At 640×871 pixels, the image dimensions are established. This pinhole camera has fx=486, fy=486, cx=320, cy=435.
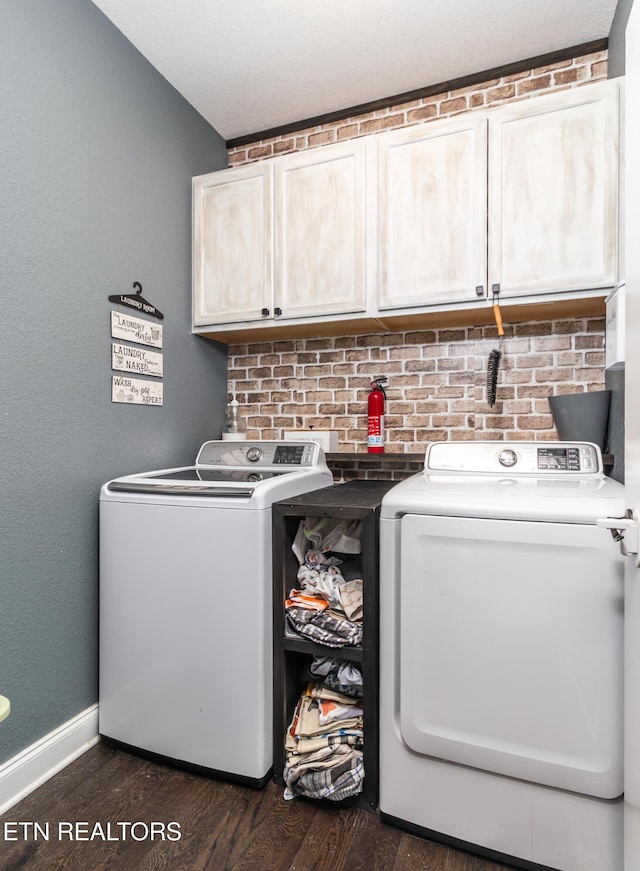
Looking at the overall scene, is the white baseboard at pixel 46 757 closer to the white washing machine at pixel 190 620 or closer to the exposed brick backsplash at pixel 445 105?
the white washing machine at pixel 190 620

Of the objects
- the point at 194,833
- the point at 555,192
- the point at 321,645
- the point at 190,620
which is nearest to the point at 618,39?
the point at 555,192

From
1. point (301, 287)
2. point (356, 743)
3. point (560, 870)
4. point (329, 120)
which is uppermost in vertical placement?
point (329, 120)

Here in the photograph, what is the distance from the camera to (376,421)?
237 centimetres

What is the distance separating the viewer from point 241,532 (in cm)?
157

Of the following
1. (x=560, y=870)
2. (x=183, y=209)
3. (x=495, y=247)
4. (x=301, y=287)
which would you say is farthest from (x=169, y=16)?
(x=560, y=870)

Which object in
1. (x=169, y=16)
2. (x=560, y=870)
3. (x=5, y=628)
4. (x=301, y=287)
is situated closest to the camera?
(x=560, y=870)

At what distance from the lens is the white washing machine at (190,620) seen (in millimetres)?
1572

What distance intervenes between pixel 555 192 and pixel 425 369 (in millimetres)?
891

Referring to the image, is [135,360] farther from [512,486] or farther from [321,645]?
[512,486]

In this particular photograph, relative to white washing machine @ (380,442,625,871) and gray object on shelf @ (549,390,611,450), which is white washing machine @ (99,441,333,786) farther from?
gray object on shelf @ (549,390,611,450)

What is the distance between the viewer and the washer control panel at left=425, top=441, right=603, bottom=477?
1.81 metres

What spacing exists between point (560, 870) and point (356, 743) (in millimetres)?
602

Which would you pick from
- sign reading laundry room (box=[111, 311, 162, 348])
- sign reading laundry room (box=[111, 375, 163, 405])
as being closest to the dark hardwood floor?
sign reading laundry room (box=[111, 375, 163, 405])

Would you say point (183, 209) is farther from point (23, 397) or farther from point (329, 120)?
point (23, 397)
